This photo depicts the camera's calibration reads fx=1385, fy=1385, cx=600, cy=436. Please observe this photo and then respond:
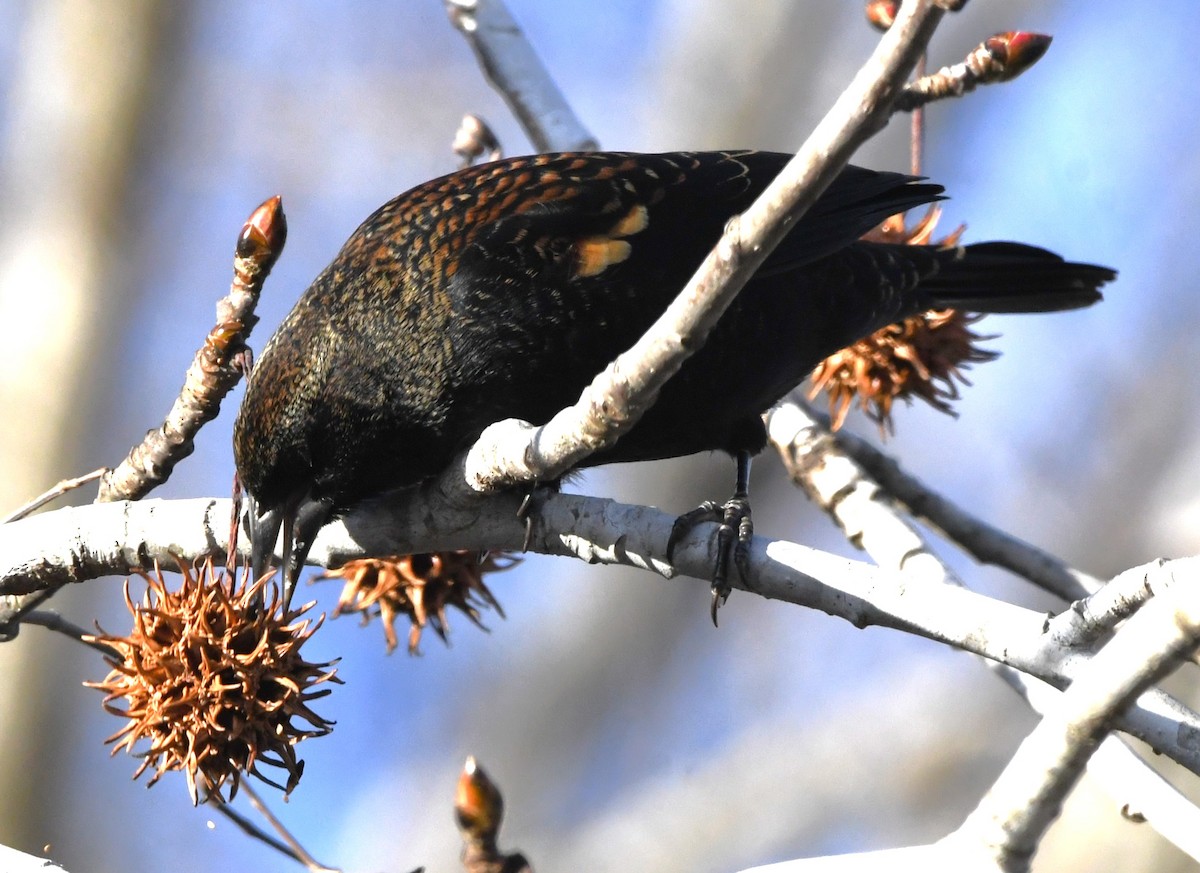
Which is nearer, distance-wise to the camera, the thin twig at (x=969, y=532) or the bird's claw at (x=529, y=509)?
the bird's claw at (x=529, y=509)

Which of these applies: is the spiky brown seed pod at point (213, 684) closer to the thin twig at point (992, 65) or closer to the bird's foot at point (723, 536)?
the bird's foot at point (723, 536)

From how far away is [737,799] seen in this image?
701 cm

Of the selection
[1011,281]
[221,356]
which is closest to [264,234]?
[221,356]

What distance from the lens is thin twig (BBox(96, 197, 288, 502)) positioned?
2.42 m

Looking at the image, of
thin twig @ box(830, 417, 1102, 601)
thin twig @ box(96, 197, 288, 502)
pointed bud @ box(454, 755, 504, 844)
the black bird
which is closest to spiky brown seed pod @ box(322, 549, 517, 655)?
the black bird

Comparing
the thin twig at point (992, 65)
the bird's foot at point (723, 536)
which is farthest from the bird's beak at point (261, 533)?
the thin twig at point (992, 65)

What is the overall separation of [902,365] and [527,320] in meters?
1.30

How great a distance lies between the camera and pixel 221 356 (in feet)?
8.16

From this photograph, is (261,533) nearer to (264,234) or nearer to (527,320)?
(264,234)

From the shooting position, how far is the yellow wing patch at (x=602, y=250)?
3.18 metres

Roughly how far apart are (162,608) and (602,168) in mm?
1715

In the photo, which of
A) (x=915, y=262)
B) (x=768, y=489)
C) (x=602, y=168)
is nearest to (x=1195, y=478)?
(x=768, y=489)

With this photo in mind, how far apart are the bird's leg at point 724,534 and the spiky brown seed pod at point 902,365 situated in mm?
1019

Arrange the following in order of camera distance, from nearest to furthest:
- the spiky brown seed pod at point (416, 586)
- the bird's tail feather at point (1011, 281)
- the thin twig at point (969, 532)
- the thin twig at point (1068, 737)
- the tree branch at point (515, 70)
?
the thin twig at point (1068, 737) → the spiky brown seed pod at point (416, 586) → the thin twig at point (969, 532) → the bird's tail feather at point (1011, 281) → the tree branch at point (515, 70)
